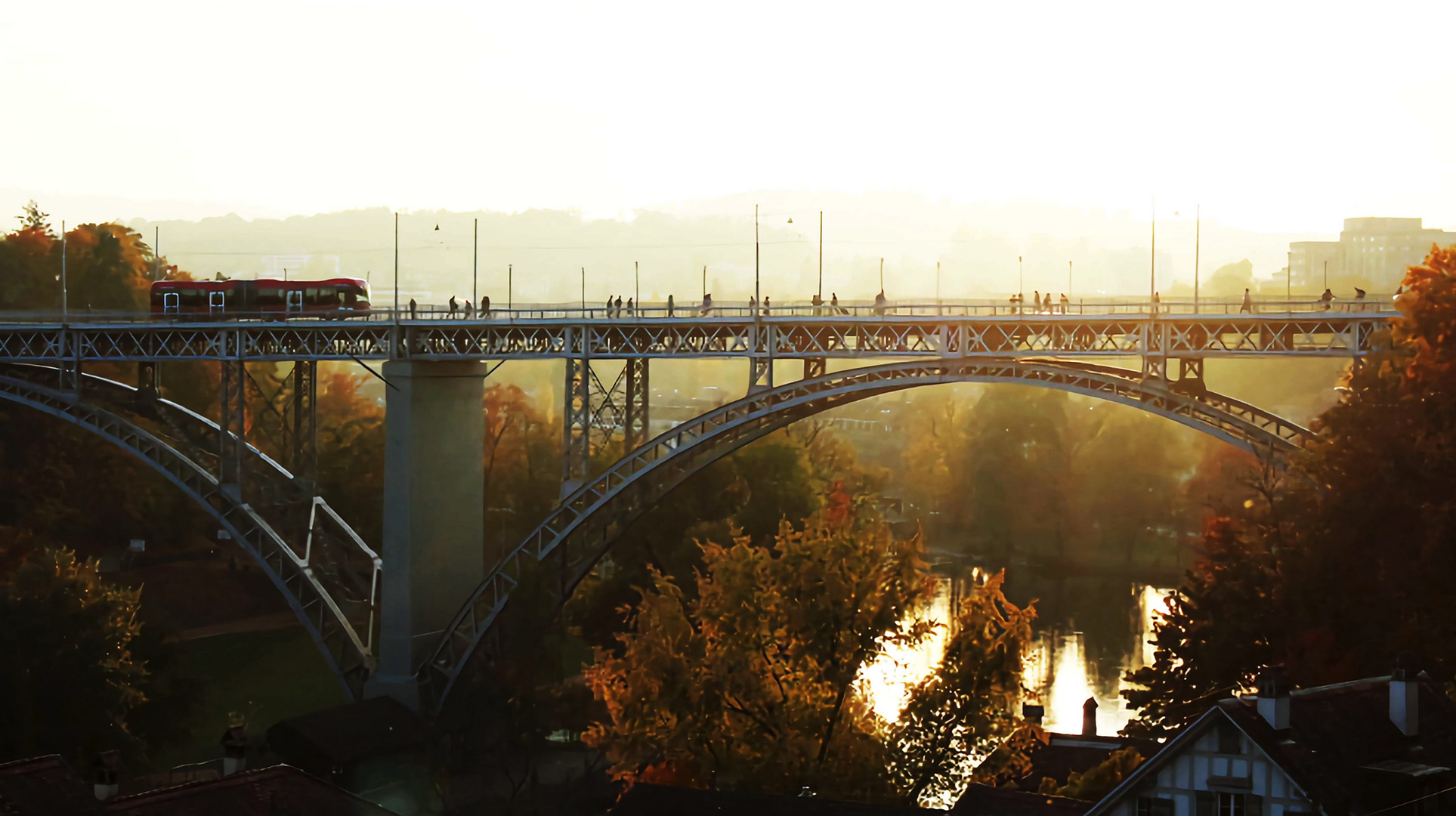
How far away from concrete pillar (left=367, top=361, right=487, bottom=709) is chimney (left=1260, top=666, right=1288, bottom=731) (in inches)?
1016

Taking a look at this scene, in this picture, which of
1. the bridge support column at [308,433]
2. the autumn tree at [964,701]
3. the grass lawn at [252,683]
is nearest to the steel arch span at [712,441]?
the bridge support column at [308,433]

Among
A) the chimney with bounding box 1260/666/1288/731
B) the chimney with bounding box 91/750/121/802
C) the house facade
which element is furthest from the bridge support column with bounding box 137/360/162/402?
the chimney with bounding box 1260/666/1288/731

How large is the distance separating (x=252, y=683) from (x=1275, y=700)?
129 feet

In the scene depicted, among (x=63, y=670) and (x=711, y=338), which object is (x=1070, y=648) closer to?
(x=711, y=338)

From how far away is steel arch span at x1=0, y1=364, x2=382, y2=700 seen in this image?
1726 inches

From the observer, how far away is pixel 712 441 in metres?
41.3

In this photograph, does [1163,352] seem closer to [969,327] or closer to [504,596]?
[969,327]

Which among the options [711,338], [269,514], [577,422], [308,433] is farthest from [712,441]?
[269,514]

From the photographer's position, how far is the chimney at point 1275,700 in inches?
820

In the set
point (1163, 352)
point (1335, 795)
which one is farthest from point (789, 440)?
point (1335, 795)

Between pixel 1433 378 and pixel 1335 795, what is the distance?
38.8 feet

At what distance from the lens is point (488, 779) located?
41.3 meters

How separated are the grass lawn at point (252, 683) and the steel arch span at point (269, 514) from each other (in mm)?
2678

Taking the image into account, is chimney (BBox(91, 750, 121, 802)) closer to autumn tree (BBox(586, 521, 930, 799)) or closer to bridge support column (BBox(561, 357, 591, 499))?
autumn tree (BBox(586, 521, 930, 799))
